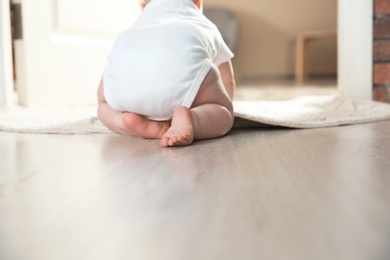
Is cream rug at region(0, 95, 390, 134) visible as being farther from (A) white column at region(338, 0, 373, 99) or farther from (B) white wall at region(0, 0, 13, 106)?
(B) white wall at region(0, 0, 13, 106)

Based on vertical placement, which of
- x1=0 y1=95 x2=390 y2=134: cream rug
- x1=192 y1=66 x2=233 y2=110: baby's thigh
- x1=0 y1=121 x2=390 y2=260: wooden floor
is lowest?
x1=0 y1=95 x2=390 y2=134: cream rug

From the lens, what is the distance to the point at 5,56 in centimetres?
202

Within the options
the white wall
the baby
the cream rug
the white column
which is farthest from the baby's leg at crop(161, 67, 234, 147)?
the white wall

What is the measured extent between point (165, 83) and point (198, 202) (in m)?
0.54

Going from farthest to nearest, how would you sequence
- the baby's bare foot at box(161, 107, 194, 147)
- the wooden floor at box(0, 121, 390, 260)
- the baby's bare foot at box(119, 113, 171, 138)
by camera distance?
the baby's bare foot at box(119, 113, 171, 138) → the baby's bare foot at box(161, 107, 194, 147) → the wooden floor at box(0, 121, 390, 260)

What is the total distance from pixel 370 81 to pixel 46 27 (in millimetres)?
1225

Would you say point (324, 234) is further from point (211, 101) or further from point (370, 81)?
point (370, 81)

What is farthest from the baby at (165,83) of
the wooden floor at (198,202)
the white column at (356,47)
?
the white column at (356,47)

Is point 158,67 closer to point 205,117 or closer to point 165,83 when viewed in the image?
point 165,83

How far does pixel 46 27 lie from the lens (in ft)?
6.72

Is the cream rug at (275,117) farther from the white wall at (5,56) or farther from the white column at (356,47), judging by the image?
the white wall at (5,56)

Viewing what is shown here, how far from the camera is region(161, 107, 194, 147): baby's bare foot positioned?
3.26 ft

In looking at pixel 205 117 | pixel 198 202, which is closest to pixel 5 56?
pixel 205 117

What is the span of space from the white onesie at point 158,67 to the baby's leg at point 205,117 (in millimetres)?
25
